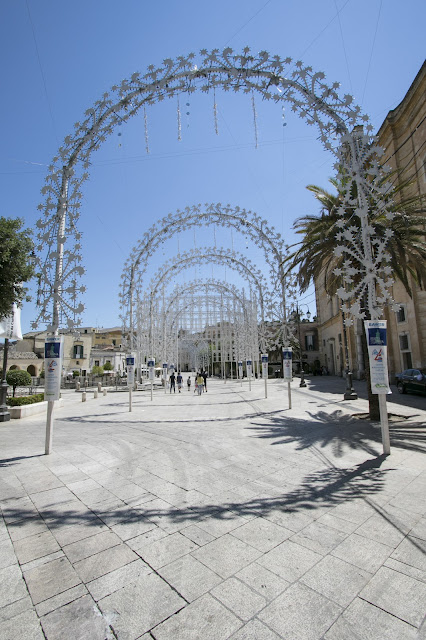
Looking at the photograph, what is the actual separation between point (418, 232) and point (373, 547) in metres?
12.2

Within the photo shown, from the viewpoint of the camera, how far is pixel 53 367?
7.01 meters

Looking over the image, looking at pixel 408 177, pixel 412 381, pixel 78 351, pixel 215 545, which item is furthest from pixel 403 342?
pixel 78 351

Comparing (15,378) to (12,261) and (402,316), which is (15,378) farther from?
(402,316)

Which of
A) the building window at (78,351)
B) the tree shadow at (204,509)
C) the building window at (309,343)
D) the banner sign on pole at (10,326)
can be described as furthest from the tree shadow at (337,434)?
the building window at (309,343)

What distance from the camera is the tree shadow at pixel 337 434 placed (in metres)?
6.89

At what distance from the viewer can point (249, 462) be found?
5863 mm


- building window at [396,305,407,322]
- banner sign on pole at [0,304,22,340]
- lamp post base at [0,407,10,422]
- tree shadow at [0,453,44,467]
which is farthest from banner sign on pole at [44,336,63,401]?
building window at [396,305,407,322]

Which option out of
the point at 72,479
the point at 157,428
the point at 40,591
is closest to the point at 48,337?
the point at 72,479

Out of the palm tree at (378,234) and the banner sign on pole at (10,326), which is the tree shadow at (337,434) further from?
the banner sign on pole at (10,326)

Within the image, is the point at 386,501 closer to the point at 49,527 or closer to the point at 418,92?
the point at 49,527

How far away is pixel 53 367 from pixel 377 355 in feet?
21.7

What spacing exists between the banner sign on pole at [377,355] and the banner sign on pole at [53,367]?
20.8 ft

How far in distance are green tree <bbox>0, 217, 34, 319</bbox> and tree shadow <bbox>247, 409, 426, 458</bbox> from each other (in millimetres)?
9623

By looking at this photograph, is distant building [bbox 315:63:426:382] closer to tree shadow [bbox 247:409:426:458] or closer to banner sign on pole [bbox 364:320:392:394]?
tree shadow [bbox 247:409:426:458]
